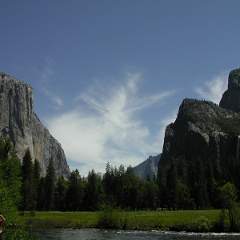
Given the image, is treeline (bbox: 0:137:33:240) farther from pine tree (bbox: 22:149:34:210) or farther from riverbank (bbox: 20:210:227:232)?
pine tree (bbox: 22:149:34:210)

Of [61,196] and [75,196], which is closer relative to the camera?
[75,196]

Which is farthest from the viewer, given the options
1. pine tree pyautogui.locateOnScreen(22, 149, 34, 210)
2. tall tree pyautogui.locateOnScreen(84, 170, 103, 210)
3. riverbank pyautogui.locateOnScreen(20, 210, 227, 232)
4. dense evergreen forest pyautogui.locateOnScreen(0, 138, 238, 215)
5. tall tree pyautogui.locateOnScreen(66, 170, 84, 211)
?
tall tree pyautogui.locateOnScreen(66, 170, 84, 211)

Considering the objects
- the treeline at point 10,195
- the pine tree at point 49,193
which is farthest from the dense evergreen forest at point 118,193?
the treeline at point 10,195

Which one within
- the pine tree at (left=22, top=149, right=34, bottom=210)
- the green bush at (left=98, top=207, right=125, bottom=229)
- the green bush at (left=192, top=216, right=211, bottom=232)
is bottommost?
the green bush at (left=192, top=216, right=211, bottom=232)

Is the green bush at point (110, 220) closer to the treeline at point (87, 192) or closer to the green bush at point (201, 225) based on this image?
the green bush at point (201, 225)

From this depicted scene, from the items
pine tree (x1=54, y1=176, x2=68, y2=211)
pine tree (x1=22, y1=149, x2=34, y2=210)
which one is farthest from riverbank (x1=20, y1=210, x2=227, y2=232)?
pine tree (x1=54, y1=176, x2=68, y2=211)

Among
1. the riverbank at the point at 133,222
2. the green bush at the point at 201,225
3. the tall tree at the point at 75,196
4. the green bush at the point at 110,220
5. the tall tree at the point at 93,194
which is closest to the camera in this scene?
the green bush at the point at 201,225

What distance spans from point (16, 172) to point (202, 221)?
38.3m

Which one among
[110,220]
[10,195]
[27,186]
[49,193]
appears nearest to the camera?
[10,195]

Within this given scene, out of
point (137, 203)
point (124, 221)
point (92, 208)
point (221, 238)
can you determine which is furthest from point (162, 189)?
point (221, 238)

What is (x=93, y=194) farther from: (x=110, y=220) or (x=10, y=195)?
(x=10, y=195)

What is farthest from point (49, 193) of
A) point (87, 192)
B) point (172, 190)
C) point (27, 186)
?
point (172, 190)

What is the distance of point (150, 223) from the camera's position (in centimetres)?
10669

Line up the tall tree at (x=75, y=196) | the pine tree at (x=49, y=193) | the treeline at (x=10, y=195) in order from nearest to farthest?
the treeline at (x=10, y=195), the tall tree at (x=75, y=196), the pine tree at (x=49, y=193)
